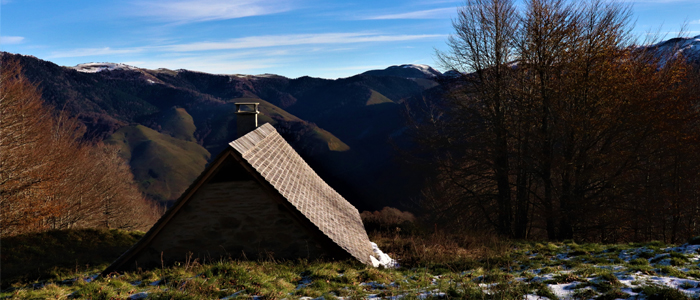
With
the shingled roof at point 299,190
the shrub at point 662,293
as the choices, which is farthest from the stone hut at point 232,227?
the shrub at point 662,293

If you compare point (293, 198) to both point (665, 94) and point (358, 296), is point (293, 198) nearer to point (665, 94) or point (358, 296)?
point (358, 296)

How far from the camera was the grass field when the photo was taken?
579 cm

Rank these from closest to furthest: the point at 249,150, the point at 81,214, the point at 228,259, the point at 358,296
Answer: the point at 358,296 → the point at 228,259 → the point at 249,150 → the point at 81,214

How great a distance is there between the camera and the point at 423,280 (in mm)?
7344

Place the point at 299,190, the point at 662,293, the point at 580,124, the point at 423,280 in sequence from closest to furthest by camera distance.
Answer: the point at 662,293, the point at 423,280, the point at 299,190, the point at 580,124

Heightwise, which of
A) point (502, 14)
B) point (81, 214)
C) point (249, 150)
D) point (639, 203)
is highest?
point (502, 14)

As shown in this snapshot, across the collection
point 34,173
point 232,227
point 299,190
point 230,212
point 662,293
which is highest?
point 299,190

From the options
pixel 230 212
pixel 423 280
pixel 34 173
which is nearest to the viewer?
pixel 423 280

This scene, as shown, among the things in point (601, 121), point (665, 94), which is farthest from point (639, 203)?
point (665, 94)

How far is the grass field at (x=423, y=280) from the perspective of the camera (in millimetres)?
5789

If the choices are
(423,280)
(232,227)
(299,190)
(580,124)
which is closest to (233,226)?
(232,227)

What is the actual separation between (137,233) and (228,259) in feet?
39.0

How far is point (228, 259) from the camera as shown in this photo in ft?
30.0

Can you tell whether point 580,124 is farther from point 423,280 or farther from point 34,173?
point 34,173
